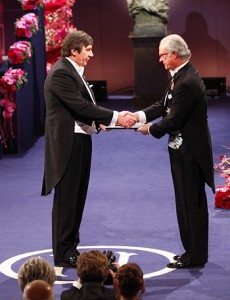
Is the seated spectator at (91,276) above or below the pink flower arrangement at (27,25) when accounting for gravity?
below

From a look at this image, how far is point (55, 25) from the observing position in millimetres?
13195

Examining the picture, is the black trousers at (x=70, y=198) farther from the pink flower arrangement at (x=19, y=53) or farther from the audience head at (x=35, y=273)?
the pink flower arrangement at (x=19, y=53)

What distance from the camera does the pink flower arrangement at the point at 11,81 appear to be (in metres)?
10.5

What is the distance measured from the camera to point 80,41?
236 inches

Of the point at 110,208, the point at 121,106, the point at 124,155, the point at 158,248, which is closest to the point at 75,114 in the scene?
the point at 158,248

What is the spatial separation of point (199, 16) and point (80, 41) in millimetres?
12026

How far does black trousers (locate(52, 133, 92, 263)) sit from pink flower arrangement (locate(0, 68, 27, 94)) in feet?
14.9

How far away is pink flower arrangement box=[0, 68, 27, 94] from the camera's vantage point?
10.5 meters

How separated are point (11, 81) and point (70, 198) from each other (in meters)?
4.60

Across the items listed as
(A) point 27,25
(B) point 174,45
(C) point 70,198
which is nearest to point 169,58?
(B) point 174,45

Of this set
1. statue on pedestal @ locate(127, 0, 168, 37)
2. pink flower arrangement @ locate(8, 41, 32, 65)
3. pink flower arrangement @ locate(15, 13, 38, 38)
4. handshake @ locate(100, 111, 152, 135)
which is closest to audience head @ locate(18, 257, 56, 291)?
handshake @ locate(100, 111, 152, 135)

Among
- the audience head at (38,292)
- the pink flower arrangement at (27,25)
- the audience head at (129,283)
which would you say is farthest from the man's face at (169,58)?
the pink flower arrangement at (27,25)

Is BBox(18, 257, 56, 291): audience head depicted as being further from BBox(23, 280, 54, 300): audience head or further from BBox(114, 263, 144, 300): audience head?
BBox(23, 280, 54, 300): audience head

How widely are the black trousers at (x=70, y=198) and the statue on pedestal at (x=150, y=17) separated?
29.3 ft
